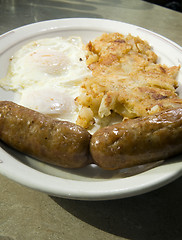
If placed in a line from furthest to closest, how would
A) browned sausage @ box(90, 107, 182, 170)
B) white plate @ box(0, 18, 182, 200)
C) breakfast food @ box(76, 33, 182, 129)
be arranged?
breakfast food @ box(76, 33, 182, 129) → browned sausage @ box(90, 107, 182, 170) → white plate @ box(0, 18, 182, 200)

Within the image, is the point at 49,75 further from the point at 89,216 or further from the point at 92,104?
the point at 89,216

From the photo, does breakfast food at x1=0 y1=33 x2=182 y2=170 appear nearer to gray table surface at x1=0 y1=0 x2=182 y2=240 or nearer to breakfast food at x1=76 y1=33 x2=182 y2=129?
breakfast food at x1=76 y1=33 x2=182 y2=129

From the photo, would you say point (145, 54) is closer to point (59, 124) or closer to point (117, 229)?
point (59, 124)

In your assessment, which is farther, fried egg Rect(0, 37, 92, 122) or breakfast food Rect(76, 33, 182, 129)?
fried egg Rect(0, 37, 92, 122)

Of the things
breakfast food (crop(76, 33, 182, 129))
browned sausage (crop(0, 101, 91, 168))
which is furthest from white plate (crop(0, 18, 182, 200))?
breakfast food (crop(76, 33, 182, 129))

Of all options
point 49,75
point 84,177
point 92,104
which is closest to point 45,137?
point 84,177

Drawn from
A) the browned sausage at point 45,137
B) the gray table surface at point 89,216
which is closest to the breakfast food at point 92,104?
the browned sausage at point 45,137
